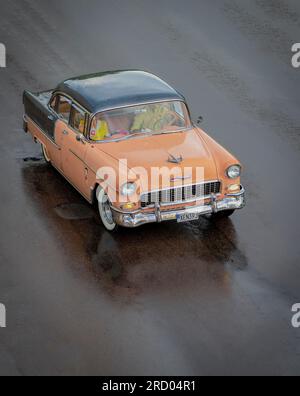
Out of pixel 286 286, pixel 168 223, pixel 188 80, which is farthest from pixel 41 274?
pixel 188 80

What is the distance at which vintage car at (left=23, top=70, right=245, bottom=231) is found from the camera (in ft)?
34.5

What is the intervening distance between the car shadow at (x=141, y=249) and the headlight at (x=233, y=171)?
2.62 feet

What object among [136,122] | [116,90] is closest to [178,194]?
[136,122]

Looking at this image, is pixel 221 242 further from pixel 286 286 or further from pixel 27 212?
pixel 27 212

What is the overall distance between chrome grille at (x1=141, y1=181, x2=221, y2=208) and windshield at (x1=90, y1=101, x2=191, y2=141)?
1269 millimetres

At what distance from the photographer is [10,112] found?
15.0 metres

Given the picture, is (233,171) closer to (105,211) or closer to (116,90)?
(105,211)

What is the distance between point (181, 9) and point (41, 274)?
1053 centimetres

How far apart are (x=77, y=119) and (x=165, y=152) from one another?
1.61 m

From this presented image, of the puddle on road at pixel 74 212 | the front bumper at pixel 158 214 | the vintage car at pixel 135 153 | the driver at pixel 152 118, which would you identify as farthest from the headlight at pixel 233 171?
the puddle on road at pixel 74 212

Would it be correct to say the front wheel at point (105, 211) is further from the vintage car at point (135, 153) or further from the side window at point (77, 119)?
the side window at point (77, 119)

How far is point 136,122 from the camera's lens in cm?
1148

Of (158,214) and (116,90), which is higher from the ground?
(116,90)

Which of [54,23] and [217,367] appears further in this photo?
[54,23]
